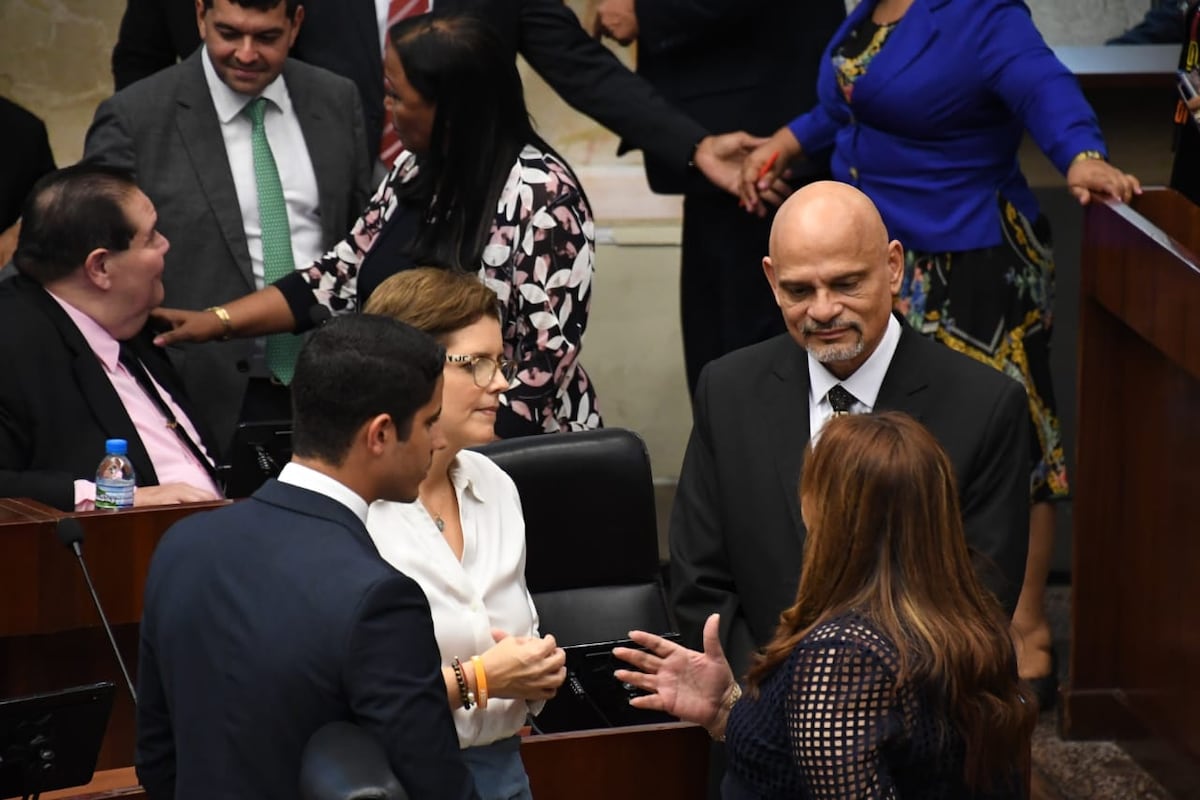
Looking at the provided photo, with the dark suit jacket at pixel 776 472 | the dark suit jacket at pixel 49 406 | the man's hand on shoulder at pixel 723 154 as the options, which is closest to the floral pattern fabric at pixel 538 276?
the man's hand on shoulder at pixel 723 154

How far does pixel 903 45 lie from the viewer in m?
4.05

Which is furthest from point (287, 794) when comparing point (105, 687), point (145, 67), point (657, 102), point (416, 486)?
point (145, 67)

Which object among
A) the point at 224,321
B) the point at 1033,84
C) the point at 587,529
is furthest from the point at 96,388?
the point at 1033,84

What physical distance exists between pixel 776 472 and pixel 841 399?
0.16 metres

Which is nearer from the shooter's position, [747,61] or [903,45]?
[903,45]

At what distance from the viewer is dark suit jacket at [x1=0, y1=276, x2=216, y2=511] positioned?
3596 mm

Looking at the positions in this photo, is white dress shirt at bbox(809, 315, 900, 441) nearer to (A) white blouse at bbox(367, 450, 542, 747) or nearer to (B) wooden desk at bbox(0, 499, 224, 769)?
(A) white blouse at bbox(367, 450, 542, 747)

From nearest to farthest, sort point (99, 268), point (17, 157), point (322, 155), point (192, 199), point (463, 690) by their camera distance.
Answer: point (463, 690) < point (99, 268) < point (192, 199) < point (322, 155) < point (17, 157)

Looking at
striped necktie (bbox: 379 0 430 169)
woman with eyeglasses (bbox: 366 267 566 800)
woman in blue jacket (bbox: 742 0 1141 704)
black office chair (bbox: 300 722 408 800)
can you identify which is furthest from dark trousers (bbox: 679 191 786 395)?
black office chair (bbox: 300 722 408 800)

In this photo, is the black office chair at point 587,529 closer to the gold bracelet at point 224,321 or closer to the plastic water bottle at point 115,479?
the plastic water bottle at point 115,479

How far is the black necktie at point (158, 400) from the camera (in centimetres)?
389

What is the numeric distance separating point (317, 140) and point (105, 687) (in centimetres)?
208

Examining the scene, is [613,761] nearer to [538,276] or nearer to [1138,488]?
[538,276]

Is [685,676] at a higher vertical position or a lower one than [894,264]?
lower
